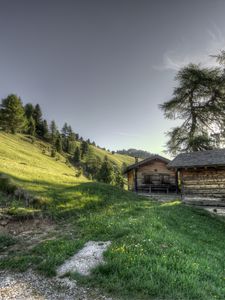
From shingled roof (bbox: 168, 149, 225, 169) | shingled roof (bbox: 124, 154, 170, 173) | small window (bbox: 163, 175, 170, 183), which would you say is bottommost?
small window (bbox: 163, 175, 170, 183)

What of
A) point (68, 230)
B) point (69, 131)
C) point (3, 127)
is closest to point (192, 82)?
point (68, 230)

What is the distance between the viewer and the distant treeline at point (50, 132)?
78.4m

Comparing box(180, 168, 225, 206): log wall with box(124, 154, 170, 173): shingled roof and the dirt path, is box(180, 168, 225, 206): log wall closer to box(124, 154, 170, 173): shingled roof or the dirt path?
box(124, 154, 170, 173): shingled roof

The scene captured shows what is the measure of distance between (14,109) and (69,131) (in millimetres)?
58054

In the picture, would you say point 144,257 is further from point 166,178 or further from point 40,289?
point 166,178

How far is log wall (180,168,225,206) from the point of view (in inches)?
979

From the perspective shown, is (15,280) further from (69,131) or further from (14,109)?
(69,131)

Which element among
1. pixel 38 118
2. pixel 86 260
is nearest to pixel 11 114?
pixel 38 118

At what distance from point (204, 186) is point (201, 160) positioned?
2579 mm

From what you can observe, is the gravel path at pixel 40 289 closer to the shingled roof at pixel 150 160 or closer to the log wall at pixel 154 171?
the shingled roof at pixel 150 160

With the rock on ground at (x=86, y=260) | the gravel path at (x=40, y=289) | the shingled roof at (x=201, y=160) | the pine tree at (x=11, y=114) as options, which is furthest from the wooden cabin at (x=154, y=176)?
the pine tree at (x=11, y=114)

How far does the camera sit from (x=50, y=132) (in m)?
110

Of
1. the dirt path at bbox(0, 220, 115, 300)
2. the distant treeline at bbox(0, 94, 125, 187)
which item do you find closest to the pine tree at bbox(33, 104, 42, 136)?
the distant treeline at bbox(0, 94, 125, 187)

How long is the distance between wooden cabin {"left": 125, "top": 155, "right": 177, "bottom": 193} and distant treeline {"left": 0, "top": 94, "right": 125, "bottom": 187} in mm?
27575
